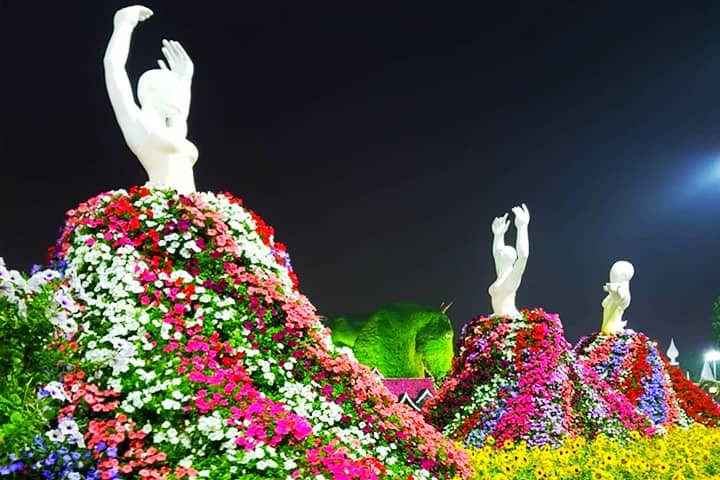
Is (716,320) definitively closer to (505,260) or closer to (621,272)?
(621,272)

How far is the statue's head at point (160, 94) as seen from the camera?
493 cm

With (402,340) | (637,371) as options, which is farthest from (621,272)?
(402,340)

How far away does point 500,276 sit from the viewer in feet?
30.6

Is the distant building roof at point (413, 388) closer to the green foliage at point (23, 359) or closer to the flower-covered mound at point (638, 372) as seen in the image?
the flower-covered mound at point (638, 372)

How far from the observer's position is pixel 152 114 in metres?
4.89

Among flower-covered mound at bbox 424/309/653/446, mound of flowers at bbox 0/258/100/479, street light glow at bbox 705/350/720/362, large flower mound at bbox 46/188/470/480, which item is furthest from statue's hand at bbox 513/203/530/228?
street light glow at bbox 705/350/720/362

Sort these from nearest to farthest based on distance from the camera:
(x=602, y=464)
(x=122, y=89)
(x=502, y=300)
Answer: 1. (x=602, y=464)
2. (x=122, y=89)
3. (x=502, y=300)

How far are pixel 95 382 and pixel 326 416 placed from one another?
1185 mm

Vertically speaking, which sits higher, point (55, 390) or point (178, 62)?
point (178, 62)

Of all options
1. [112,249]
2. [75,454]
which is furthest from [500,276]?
[75,454]

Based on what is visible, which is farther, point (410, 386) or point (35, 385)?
point (410, 386)

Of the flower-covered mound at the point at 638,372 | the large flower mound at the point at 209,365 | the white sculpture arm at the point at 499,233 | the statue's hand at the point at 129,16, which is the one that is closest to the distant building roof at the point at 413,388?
the flower-covered mound at the point at 638,372

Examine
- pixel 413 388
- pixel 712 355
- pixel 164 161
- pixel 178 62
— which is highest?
pixel 712 355

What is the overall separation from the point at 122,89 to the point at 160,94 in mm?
257
